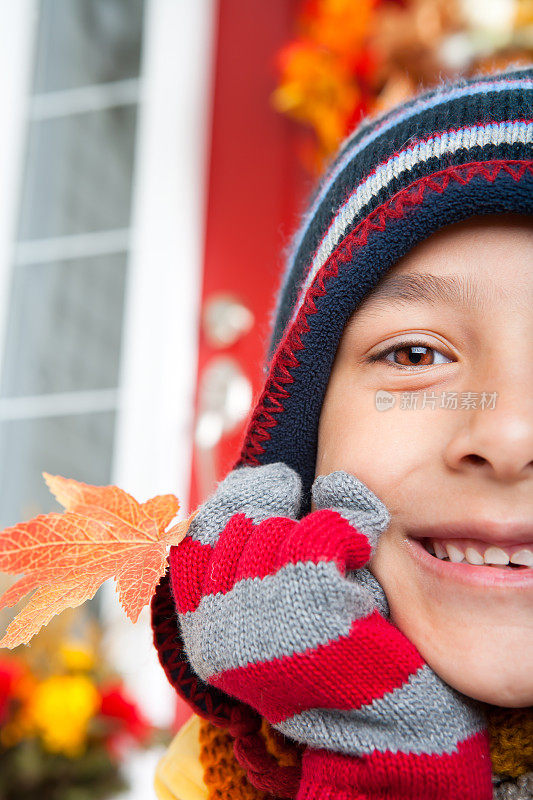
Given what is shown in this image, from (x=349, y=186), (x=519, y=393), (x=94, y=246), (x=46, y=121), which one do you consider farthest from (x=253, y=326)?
(x=519, y=393)

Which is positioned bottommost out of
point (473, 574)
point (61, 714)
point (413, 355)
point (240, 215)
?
point (61, 714)

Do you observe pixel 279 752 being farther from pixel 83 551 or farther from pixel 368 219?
pixel 368 219

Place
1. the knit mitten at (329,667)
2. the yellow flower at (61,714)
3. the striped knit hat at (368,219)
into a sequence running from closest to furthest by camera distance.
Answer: the knit mitten at (329,667)
the striped knit hat at (368,219)
the yellow flower at (61,714)

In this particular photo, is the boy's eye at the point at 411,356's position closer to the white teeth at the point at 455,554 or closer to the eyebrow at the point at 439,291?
the eyebrow at the point at 439,291

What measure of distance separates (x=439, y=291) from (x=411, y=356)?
0.06 meters

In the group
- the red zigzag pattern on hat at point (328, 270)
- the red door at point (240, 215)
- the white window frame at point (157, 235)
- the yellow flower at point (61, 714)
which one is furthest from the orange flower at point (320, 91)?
the red zigzag pattern on hat at point (328, 270)

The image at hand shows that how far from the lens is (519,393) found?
57cm

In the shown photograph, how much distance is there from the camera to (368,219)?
0.69m

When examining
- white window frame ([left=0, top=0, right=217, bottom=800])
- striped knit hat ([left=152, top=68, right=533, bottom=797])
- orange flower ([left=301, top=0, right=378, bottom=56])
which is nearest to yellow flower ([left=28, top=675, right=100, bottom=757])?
white window frame ([left=0, top=0, right=217, bottom=800])

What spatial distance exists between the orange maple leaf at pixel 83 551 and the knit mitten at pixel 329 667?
0.04 metres

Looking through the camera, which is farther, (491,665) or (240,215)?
(240,215)

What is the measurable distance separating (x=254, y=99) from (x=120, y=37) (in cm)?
50

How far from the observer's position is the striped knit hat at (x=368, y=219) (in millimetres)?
644

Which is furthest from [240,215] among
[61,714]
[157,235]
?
[61,714]
